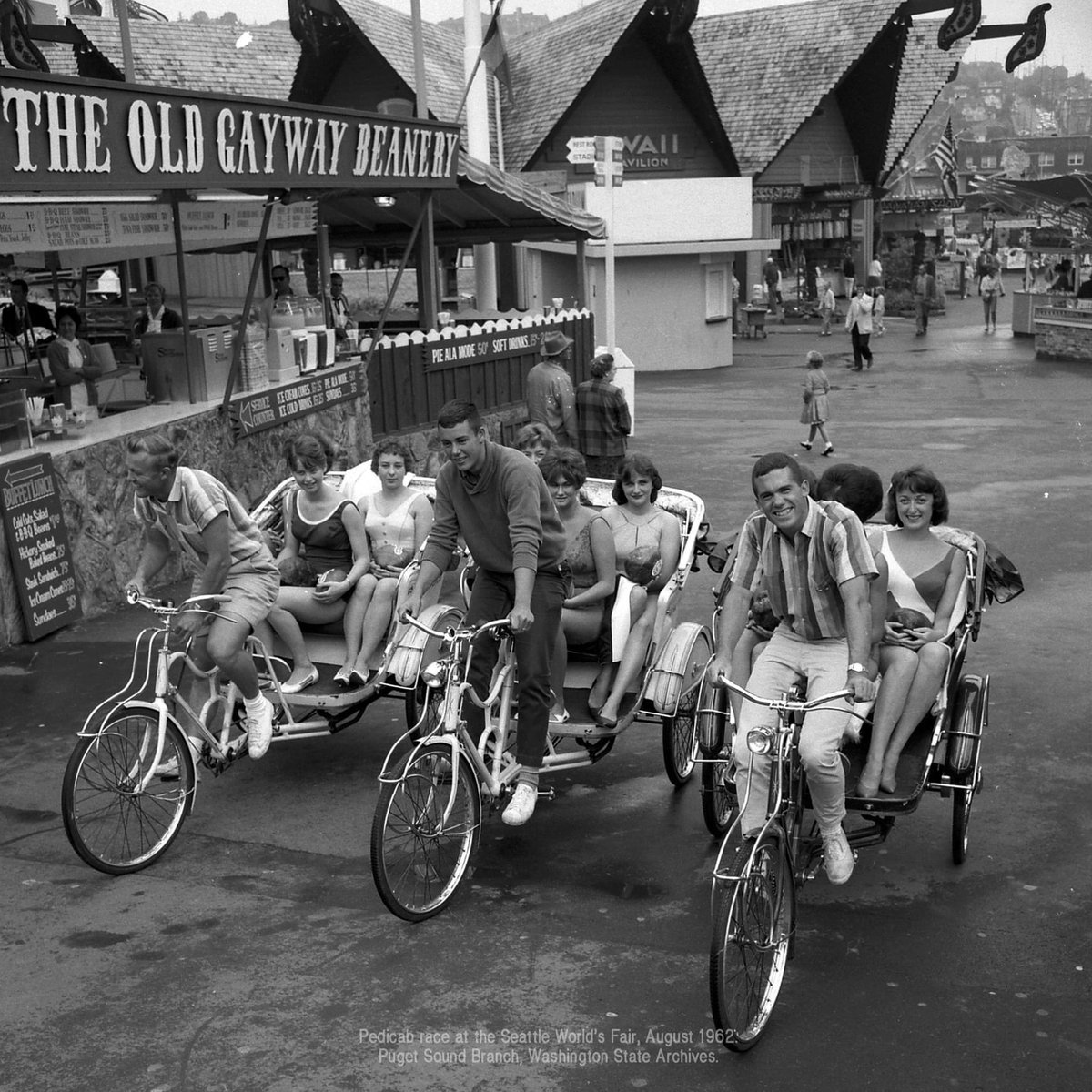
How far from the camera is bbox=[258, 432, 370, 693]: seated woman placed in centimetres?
725

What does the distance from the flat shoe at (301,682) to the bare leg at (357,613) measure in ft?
0.54

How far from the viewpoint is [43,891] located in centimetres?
604

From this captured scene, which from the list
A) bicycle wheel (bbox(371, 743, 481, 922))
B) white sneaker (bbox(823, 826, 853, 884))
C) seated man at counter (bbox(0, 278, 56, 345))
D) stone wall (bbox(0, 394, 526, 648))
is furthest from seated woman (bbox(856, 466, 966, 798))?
seated man at counter (bbox(0, 278, 56, 345))

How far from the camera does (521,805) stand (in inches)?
240

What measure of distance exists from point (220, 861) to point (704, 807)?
7.23 feet

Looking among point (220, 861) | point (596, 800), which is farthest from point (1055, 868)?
point (220, 861)

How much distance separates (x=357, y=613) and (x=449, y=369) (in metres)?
10.8

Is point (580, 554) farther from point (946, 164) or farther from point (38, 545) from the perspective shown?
point (946, 164)

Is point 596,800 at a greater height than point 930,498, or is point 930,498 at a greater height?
A: point 930,498

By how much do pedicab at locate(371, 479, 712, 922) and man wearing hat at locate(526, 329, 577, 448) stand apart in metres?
6.76

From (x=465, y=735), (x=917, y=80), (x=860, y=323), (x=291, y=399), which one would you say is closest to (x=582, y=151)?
(x=291, y=399)

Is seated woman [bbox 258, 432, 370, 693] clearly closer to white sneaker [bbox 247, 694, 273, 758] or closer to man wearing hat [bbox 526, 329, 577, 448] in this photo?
white sneaker [bbox 247, 694, 273, 758]

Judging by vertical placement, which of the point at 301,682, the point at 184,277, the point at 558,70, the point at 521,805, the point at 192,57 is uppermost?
the point at 558,70

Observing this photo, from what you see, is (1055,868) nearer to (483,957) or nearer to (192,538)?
(483,957)
